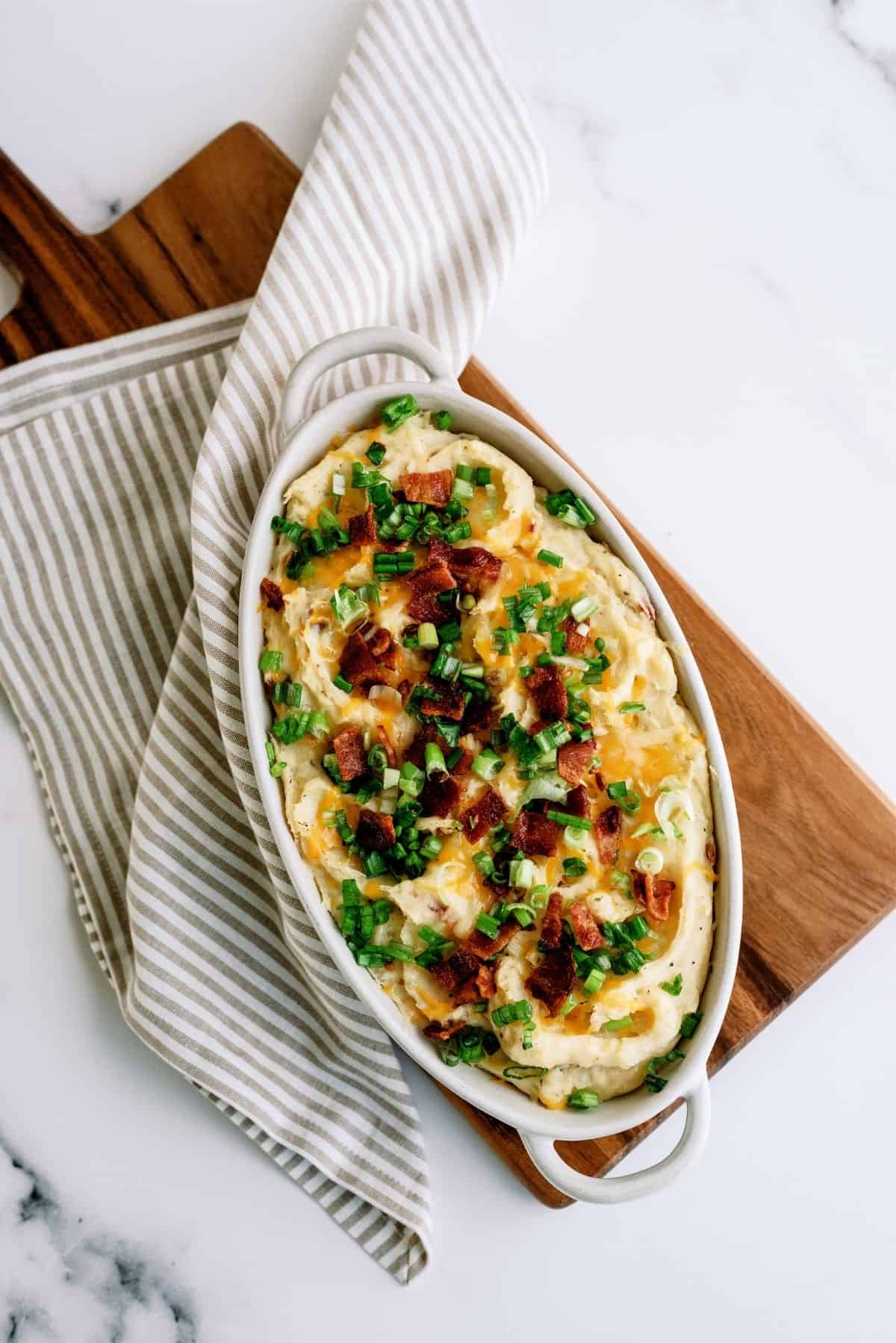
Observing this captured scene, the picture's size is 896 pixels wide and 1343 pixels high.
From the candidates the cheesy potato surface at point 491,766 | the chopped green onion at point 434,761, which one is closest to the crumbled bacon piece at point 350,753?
the cheesy potato surface at point 491,766

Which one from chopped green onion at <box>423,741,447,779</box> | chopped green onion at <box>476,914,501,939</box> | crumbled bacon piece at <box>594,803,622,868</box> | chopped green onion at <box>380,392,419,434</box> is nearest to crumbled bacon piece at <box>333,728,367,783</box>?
chopped green onion at <box>423,741,447,779</box>

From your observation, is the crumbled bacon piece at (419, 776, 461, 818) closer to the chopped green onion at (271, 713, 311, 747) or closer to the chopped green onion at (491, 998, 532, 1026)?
A: the chopped green onion at (271, 713, 311, 747)

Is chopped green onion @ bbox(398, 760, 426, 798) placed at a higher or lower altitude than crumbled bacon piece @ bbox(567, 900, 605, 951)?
lower

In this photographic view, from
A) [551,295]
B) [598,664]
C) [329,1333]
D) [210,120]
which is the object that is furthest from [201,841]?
[210,120]

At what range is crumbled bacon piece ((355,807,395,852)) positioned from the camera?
2.34 m

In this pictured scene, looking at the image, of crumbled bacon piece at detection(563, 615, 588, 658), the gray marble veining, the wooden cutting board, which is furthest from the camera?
the gray marble veining

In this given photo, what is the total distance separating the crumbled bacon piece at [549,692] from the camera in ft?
7.64

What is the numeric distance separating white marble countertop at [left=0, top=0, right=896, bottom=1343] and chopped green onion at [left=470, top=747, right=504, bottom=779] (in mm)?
782

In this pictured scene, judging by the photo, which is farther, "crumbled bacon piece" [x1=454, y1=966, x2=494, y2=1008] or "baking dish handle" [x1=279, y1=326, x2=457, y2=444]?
"baking dish handle" [x1=279, y1=326, x2=457, y2=444]

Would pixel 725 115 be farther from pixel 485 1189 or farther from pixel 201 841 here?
pixel 485 1189

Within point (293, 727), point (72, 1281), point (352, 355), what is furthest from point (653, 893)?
point (72, 1281)

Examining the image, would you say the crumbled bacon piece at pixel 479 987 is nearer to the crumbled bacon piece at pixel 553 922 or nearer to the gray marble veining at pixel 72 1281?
the crumbled bacon piece at pixel 553 922

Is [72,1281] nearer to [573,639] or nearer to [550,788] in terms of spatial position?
[550,788]

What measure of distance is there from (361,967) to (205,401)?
1.31 m
